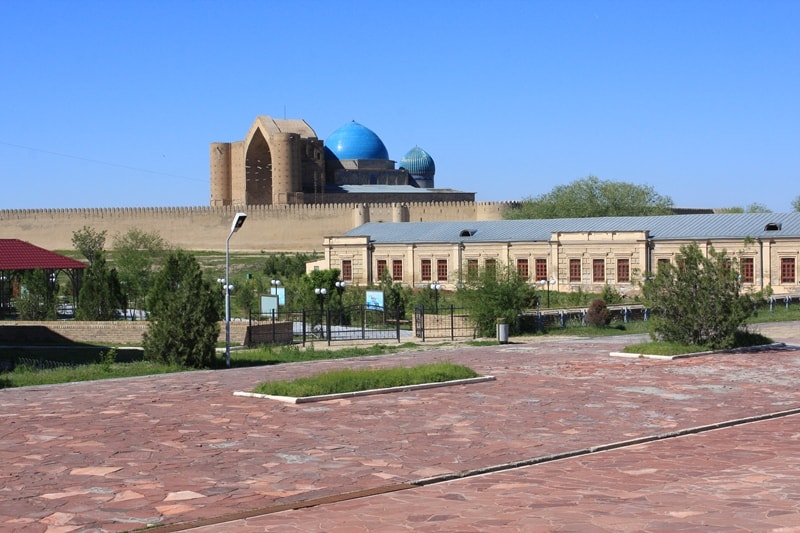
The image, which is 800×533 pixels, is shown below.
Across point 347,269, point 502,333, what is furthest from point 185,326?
point 347,269

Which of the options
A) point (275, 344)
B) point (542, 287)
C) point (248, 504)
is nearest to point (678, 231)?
point (542, 287)

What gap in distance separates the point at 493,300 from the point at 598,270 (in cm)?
1428

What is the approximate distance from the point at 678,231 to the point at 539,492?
2798 cm

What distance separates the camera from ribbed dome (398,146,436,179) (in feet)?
226

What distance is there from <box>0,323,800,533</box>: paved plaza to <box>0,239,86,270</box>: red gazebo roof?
1285 cm

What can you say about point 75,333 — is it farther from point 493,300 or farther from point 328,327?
point 493,300

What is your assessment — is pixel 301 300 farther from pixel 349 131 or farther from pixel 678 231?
pixel 349 131

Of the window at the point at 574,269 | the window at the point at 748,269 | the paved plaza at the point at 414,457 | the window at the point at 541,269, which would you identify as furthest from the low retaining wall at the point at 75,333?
the window at the point at 748,269

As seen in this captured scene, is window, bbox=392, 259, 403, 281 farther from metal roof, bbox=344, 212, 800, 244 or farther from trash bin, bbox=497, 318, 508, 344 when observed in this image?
trash bin, bbox=497, 318, 508, 344

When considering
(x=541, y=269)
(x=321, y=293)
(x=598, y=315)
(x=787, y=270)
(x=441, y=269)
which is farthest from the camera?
(x=441, y=269)

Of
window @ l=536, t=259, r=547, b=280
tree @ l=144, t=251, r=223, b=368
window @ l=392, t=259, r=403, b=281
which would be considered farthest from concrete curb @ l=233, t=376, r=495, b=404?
window @ l=392, t=259, r=403, b=281

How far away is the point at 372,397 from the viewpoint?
1191 cm

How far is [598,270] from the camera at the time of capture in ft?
114

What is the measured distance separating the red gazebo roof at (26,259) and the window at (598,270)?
1564 cm
